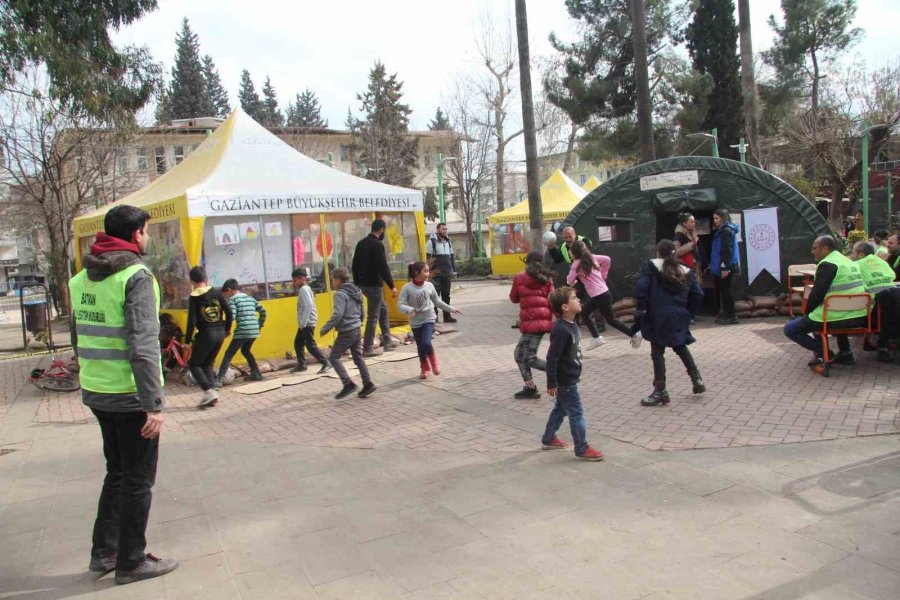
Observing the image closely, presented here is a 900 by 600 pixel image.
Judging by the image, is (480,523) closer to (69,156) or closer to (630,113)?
(69,156)

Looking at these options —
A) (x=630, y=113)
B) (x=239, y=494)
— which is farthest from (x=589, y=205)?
(x=630, y=113)

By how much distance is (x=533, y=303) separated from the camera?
7.30 meters

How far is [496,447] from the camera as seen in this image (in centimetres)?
572

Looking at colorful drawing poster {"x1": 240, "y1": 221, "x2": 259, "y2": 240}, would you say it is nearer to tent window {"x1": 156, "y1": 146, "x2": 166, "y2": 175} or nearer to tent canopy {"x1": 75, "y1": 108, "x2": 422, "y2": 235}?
tent canopy {"x1": 75, "y1": 108, "x2": 422, "y2": 235}

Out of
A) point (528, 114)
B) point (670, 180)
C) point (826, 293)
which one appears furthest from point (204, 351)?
point (528, 114)

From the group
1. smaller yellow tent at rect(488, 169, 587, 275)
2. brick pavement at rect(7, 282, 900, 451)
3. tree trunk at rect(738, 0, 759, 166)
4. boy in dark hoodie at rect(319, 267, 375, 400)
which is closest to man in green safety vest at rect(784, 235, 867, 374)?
A: brick pavement at rect(7, 282, 900, 451)

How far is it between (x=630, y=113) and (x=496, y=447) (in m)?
26.2

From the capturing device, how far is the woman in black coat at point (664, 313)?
6.70 m

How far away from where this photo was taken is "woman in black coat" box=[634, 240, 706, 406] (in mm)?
6703

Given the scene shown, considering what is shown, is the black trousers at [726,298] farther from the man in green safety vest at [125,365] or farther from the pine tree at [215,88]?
the pine tree at [215,88]

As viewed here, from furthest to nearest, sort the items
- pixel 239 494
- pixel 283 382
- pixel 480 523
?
1. pixel 283 382
2. pixel 239 494
3. pixel 480 523

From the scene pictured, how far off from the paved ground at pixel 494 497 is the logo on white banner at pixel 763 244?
388cm

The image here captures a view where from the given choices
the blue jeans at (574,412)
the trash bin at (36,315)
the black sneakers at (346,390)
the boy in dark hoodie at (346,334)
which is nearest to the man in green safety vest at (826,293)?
the blue jeans at (574,412)

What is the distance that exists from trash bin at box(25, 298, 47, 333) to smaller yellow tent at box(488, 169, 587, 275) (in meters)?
16.2
